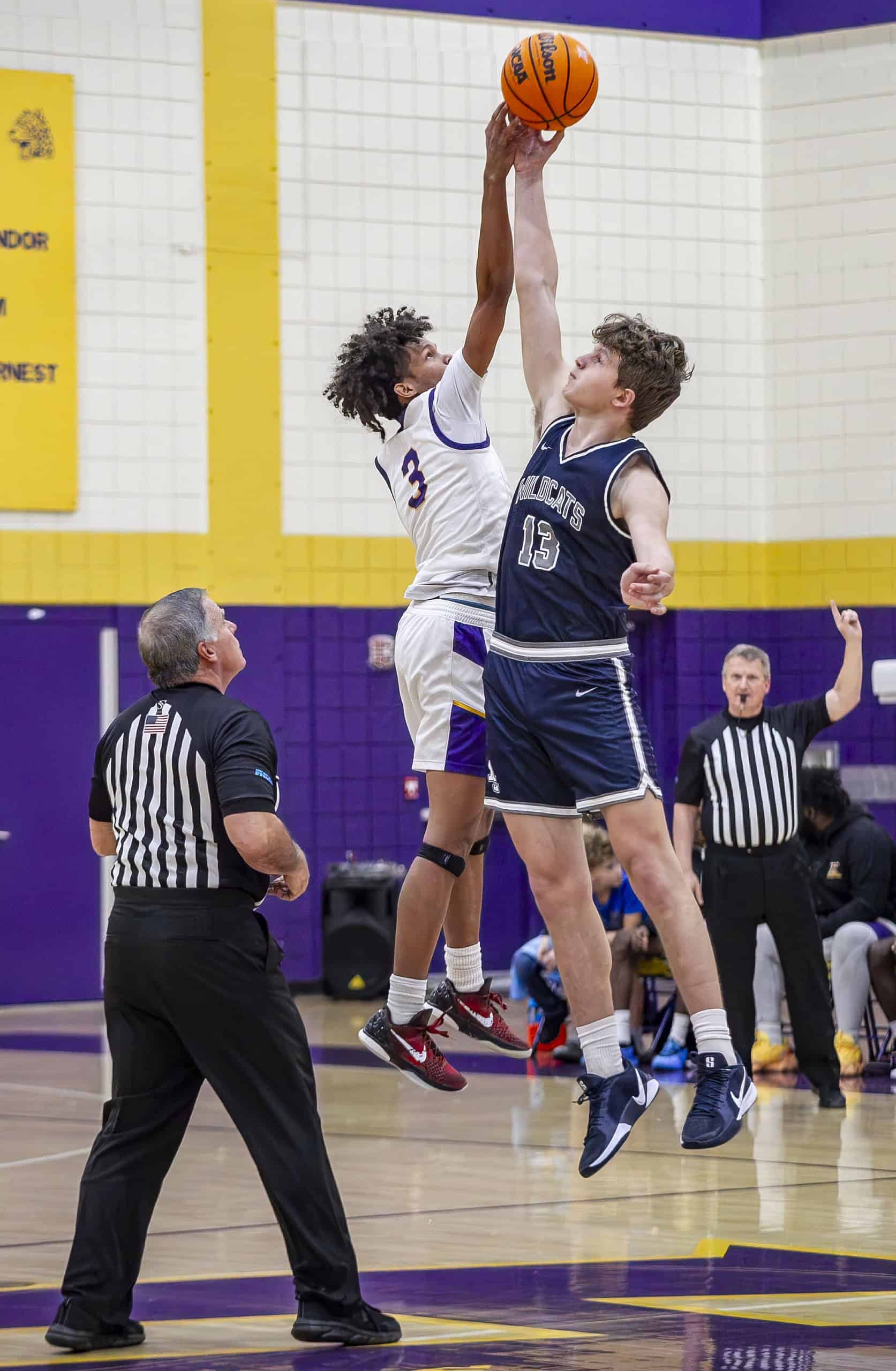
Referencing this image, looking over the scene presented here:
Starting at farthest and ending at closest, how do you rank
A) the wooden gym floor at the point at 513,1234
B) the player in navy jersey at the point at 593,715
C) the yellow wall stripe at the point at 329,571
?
the yellow wall stripe at the point at 329,571 → the wooden gym floor at the point at 513,1234 → the player in navy jersey at the point at 593,715

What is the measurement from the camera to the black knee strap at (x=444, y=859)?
6090 mm

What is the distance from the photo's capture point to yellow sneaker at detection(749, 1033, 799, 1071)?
486 inches

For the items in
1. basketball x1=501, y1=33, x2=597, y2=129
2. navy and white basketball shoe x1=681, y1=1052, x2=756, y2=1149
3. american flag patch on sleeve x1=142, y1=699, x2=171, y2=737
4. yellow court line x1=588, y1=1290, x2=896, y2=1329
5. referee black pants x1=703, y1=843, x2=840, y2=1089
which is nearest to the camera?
navy and white basketball shoe x1=681, y1=1052, x2=756, y2=1149

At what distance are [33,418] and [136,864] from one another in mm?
9680

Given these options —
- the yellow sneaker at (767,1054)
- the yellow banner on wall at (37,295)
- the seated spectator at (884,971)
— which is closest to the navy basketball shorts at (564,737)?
the seated spectator at (884,971)

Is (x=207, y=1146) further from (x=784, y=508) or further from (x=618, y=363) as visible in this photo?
(x=784, y=508)

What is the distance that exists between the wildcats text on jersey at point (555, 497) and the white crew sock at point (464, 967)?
1.66 m

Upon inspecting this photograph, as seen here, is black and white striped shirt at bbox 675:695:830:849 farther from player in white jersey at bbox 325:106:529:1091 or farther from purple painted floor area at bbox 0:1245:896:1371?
player in white jersey at bbox 325:106:529:1091

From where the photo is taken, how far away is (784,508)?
17.4m

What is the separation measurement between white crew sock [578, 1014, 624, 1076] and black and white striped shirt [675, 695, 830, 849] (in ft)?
18.8

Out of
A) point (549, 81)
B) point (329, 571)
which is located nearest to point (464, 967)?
point (549, 81)

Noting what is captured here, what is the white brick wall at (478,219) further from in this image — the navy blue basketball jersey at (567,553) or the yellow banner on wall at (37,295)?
the navy blue basketball jersey at (567,553)

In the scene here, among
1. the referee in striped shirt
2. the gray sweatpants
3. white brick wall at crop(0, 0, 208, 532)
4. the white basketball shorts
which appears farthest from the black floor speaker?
the white basketball shorts

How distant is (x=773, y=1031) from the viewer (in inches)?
492
